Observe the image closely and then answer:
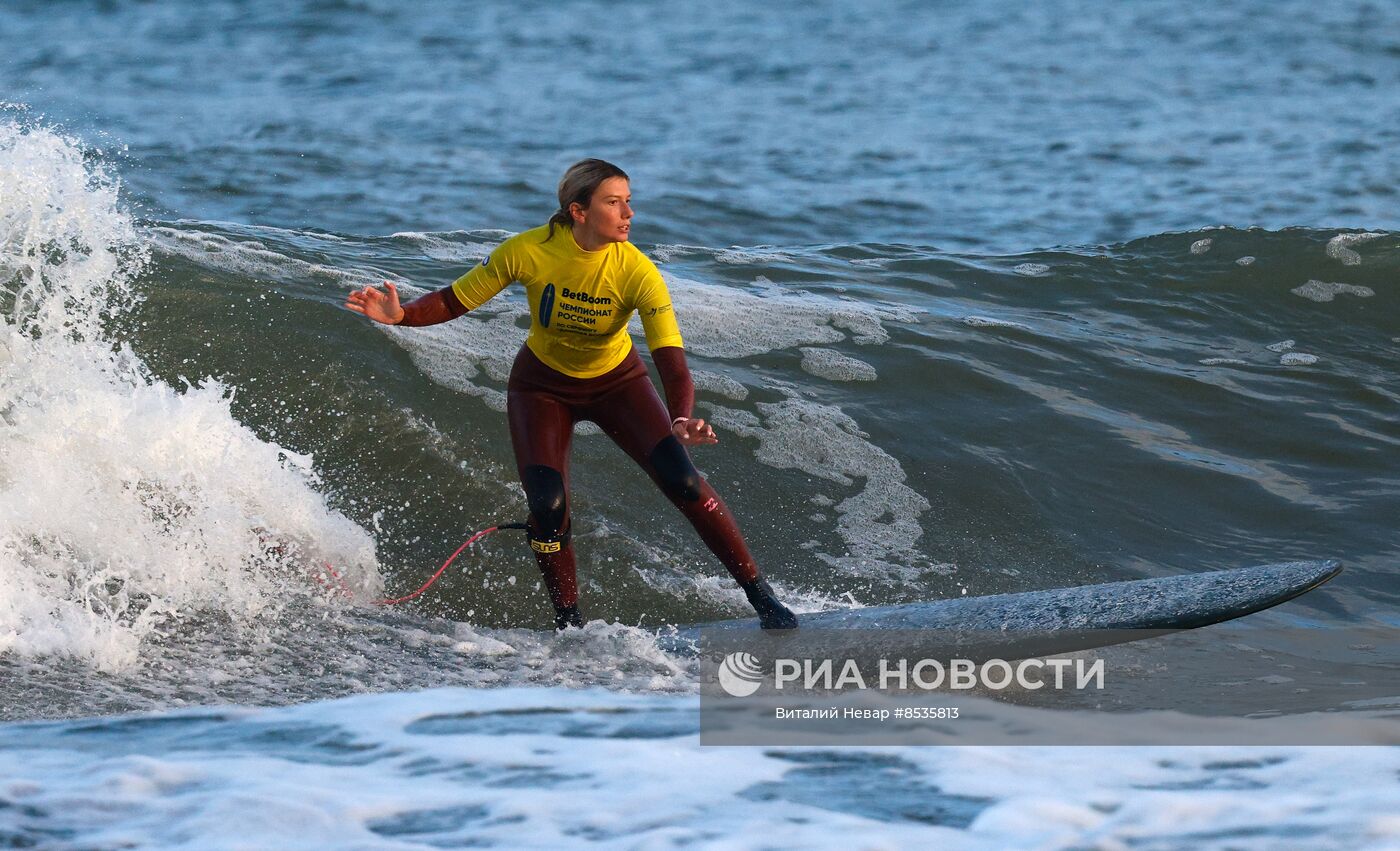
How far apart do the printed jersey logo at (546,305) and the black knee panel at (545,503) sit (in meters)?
0.59

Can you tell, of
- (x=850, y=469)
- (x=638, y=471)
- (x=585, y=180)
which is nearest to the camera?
(x=585, y=180)

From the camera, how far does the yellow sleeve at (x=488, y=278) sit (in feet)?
18.0

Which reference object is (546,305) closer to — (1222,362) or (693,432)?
(693,432)

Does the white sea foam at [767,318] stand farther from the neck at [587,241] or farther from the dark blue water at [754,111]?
the neck at [587,241]

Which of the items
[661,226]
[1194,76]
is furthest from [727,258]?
[1194,76]

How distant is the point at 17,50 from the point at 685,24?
1251cm

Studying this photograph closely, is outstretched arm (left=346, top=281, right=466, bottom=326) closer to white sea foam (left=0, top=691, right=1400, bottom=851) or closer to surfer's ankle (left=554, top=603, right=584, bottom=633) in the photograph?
surfer's ankle (left=554, top=603, right=584, bottom=633)

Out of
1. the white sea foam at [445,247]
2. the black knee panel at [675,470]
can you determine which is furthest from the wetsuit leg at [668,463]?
the white sea foam at [445,247]

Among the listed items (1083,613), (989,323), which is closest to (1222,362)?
(989,323)

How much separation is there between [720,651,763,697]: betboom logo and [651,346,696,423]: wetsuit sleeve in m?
0.99

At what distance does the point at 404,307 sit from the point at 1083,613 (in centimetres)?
296

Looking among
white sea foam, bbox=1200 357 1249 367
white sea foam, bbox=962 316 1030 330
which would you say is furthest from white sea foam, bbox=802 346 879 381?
white sea foam, bbox=1200 357 1249 367

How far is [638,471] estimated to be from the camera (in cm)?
810

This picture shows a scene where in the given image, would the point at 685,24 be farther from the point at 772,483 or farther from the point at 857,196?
the point at 772,483
